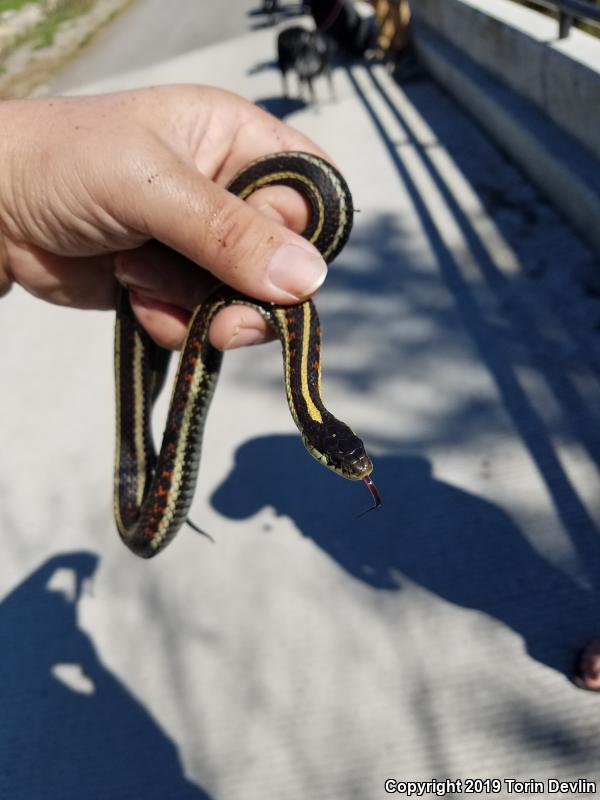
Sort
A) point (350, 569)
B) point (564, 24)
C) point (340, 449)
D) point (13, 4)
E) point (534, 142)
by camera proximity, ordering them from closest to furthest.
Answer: point (340, 449) < point (350, 569) < point (564, 24) < point (534, 142) < point (13, 4)

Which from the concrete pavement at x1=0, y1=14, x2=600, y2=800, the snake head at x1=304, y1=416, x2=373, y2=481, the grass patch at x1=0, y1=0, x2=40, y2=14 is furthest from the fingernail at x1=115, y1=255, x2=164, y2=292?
the grass patch at x1=0, y1=0, x2=40, y2=14

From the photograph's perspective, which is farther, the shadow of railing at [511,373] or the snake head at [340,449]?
the shadow of railing at [511,373]

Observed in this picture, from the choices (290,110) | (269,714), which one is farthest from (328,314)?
(290,110)

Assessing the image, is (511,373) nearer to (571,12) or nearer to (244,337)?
(244,337)

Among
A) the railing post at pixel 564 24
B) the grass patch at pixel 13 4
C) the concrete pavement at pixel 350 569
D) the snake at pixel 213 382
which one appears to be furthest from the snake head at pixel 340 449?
the grass patch at pixel 13 4

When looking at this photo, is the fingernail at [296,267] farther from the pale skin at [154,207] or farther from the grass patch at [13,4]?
the grass patch at [13,4]

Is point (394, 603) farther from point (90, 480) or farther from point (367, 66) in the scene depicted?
point (367, 66)

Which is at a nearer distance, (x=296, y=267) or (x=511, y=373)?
(x=296, y=267)

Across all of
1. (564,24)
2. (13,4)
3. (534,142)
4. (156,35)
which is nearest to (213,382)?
(534,142)
